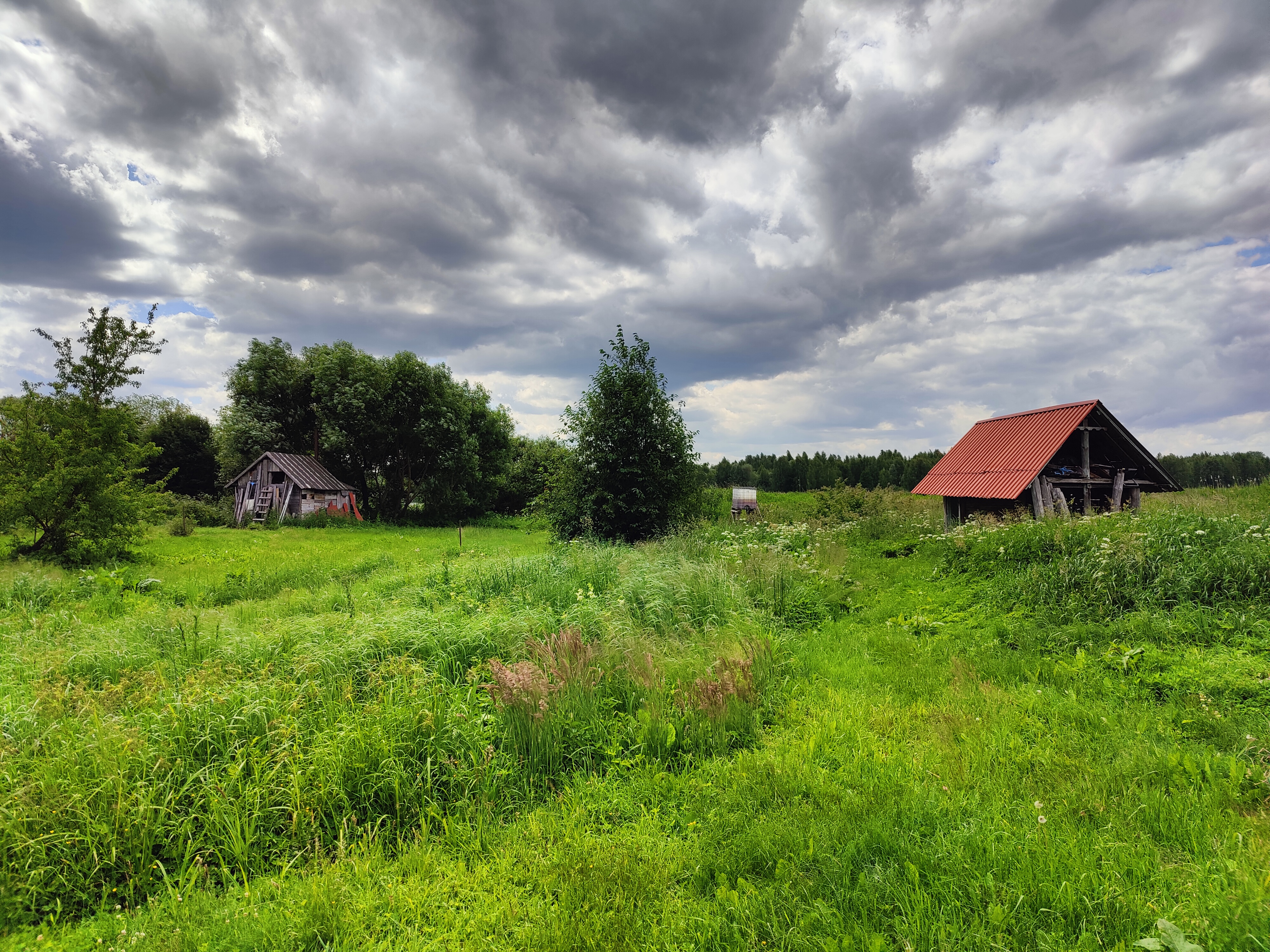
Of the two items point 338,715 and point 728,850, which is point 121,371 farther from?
point 728,850

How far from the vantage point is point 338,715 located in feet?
14.9

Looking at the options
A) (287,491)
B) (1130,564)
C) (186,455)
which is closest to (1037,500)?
(1130,564)

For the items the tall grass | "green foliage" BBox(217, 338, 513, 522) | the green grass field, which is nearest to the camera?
the green grass field

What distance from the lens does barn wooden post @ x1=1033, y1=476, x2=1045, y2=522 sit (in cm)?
1481

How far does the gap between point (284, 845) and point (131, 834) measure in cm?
95

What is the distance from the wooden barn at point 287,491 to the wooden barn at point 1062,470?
29715mm

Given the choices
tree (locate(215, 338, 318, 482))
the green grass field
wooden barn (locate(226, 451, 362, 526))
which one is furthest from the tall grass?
tree (locate(215, 338, 318, 482))

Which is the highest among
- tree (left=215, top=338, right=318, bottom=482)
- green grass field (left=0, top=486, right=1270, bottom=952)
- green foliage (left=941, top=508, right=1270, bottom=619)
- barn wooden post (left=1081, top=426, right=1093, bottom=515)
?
tree (left=215, top=338, right=318, bottom=482)

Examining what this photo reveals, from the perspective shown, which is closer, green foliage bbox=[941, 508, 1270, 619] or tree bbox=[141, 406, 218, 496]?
green foliage bbox=[941, 508, 1270, 619]

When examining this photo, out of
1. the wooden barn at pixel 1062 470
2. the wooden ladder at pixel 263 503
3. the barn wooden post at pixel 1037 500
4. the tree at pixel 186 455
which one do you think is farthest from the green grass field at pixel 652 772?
the tree at pixel 186 455

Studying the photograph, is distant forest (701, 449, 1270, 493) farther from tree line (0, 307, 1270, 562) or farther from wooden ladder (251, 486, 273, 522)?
wooden ladder (251, 486, 273, 522)

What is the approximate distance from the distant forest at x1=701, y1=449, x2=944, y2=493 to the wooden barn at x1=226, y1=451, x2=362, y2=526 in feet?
131

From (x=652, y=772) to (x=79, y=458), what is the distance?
1692cm

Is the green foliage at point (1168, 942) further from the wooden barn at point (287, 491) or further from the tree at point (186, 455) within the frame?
the tree at point (186, 455)
